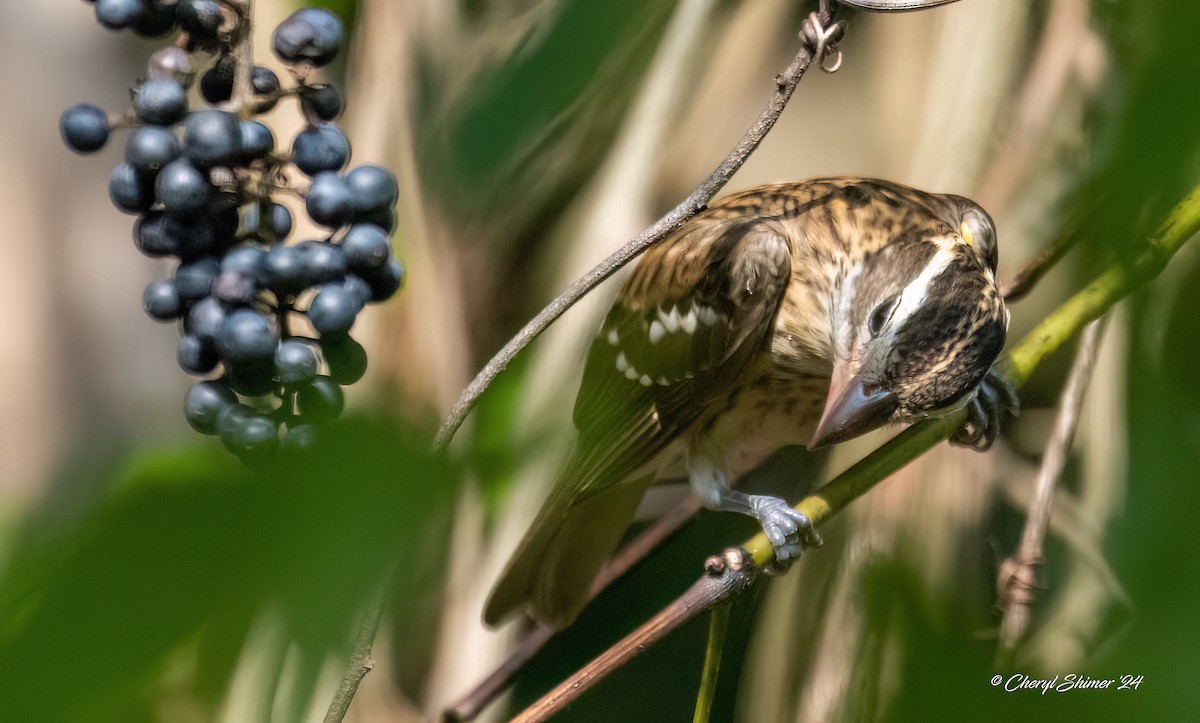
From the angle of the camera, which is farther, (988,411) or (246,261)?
(988,411)

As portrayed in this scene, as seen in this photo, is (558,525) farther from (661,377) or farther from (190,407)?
(190,407)

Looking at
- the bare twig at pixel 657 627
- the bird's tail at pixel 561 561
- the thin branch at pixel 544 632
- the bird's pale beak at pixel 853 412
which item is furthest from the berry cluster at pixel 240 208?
the thin branch at pixel 544 632

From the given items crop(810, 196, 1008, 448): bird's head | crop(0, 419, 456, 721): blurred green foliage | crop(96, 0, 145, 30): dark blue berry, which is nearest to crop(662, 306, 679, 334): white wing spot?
crop(810, 196, 1008, 448): bird's head

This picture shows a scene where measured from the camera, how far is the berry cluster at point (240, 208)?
70 cm

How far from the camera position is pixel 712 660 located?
0.98m

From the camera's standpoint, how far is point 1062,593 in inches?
59.3

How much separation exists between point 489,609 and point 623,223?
22.9 inches

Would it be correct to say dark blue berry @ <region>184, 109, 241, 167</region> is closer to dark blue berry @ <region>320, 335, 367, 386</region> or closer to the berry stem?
the berry stem

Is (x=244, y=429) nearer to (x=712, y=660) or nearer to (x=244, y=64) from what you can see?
(x=244, y=64)

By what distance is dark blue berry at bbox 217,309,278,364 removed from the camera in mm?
694

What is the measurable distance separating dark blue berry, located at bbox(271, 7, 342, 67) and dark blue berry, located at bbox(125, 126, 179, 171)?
4.0 inches

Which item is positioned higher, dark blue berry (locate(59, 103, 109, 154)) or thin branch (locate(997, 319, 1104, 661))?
dark blue berry (locate(59, 103, 109, 154))

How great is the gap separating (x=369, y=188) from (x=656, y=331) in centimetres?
69

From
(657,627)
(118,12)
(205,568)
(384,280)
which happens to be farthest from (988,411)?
(205,568)
